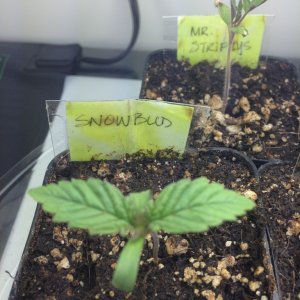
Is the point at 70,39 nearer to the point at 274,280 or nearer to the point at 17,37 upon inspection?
→ the point at 17,37

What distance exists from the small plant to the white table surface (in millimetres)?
331

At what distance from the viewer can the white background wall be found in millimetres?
1028

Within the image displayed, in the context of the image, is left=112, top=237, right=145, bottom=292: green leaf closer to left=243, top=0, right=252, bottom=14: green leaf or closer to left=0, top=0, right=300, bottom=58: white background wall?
left=243, top=0, right=252, bottom=14: green leaf

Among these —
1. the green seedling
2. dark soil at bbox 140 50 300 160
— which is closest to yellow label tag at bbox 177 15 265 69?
dark soil at bbox 140 50 300 160

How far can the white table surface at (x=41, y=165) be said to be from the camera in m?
0.75

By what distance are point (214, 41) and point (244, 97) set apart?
15cm

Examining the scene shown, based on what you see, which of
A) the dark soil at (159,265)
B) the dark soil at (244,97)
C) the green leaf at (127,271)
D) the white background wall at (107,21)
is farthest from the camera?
the white background wall at (107,21)

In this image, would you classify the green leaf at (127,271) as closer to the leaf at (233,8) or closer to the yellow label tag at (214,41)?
the leaf at (233,8)

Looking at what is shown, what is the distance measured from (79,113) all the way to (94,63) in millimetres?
471

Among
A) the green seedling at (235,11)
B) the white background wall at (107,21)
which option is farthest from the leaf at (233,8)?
the white background wall at (107,21)

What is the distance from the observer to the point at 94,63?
114cm

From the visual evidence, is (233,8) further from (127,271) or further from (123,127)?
(127,271)

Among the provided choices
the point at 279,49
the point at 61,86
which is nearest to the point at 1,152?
the point at 61,86

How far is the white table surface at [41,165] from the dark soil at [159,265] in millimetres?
114
